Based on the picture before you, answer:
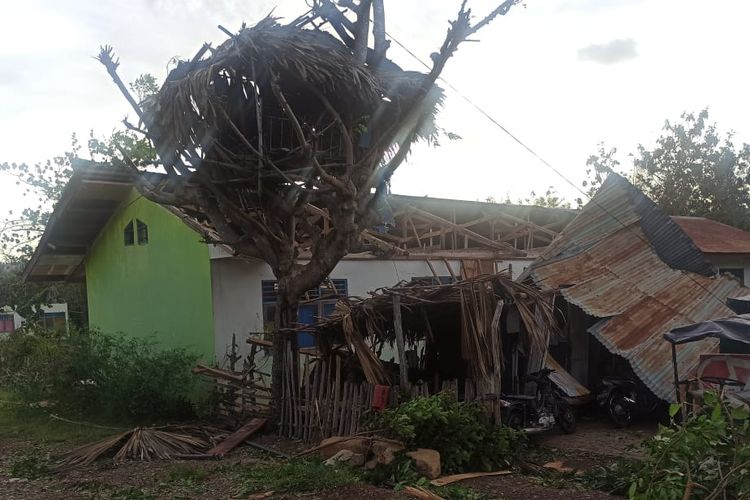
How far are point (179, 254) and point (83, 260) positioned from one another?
5.96m

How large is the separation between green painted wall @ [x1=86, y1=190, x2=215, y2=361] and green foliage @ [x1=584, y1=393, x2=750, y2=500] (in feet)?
30.3

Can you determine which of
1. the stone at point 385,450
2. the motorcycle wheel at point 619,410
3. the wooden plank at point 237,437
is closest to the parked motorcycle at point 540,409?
the motorcycle wheel at point 619,410

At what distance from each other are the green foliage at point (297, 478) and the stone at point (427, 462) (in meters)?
0.63

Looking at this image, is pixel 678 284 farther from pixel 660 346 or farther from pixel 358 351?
pixel 358 351

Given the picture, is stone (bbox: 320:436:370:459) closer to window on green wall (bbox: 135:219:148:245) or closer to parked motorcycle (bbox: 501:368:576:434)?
parked motorcycle (bbox: 501:368:576:434)

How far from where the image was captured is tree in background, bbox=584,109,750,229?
24.6 meters

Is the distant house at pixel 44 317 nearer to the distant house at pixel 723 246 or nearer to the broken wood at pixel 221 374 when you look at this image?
the broken wood at pixel 221 374

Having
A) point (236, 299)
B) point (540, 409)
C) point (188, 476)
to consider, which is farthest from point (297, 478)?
point (236, 299)

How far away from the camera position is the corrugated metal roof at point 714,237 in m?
16.2

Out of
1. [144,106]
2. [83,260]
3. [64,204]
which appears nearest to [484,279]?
[144,106]

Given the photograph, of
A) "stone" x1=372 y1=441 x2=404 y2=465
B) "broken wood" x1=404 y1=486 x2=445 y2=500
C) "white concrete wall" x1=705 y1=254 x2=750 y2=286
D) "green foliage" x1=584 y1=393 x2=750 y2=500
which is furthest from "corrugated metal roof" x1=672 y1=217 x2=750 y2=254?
"green foliage" x1=584 y1=393 x2=750 y2=500

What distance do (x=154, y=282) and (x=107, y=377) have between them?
342 cm

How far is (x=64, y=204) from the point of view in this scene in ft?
46.6

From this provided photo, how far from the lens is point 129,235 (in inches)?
607
